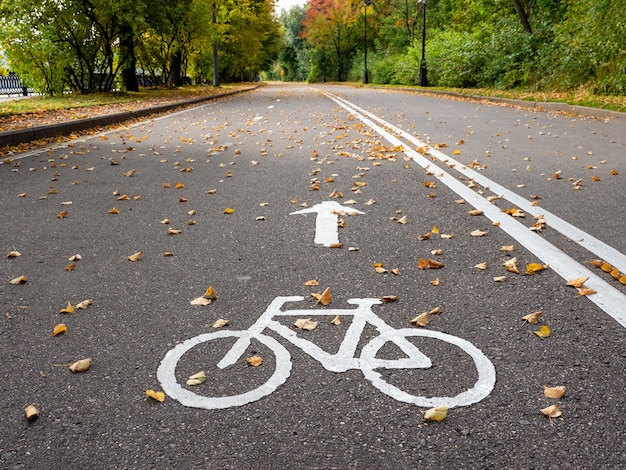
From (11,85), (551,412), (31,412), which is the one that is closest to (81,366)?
(31,412)

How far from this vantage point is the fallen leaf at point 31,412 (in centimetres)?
201

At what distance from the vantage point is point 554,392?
2080 mm

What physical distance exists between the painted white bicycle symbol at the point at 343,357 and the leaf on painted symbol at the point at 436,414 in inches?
2.1

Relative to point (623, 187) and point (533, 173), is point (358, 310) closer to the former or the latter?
point (623, 187)

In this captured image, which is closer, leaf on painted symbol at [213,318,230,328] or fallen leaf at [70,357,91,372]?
fallen leaf at [70,357,91,372]

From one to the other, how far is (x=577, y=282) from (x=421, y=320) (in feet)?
3.27

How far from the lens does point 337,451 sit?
5.95ft

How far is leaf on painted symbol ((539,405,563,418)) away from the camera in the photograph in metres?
1.95

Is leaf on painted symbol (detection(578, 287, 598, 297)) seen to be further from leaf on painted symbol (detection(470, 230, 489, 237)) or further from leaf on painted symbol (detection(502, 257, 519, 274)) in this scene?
leaf on painted symbol (detection(470, 230, 489, 237))

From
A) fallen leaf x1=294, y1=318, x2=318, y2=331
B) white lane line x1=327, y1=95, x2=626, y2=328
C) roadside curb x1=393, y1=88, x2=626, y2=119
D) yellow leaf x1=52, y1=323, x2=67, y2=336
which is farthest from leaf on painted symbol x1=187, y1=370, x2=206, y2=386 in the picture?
roadside curb x1=393, y1=88, x2=626, y2=119

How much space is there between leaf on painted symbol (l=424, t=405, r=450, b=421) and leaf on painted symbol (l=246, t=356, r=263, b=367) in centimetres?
72

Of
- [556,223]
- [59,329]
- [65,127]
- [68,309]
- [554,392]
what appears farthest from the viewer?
[65,127]

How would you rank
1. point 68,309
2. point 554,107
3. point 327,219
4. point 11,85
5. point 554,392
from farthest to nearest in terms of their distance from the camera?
point 11,85, point 554,107, point 327,219, point 68,309, point 554,392

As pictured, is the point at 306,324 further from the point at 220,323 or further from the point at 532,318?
the point at 532,318
